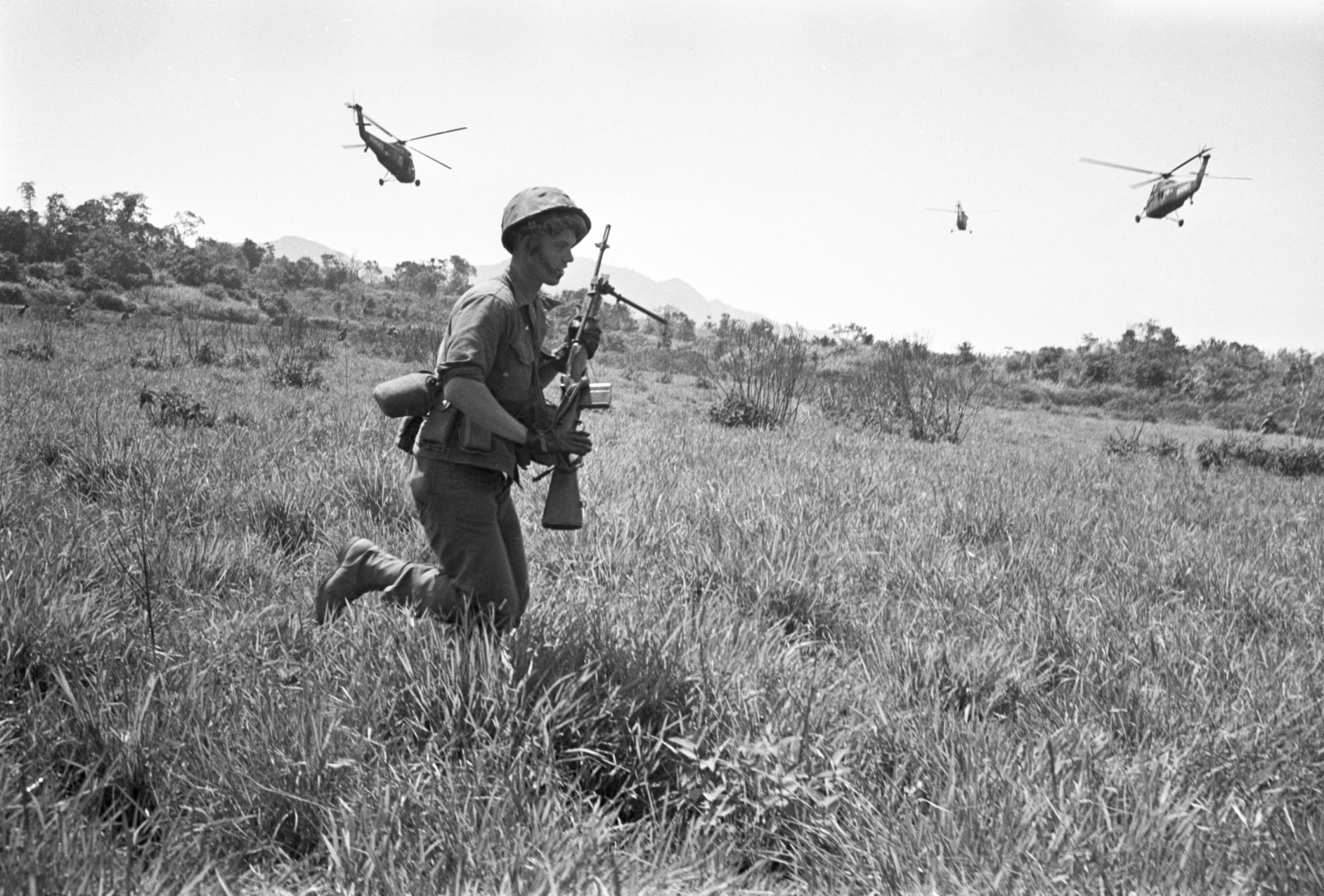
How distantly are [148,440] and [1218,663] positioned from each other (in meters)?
6.74

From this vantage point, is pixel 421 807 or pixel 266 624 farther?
pixel 266 624

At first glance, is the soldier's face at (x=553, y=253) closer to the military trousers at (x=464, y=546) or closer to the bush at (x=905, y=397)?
the military trousers at (x=464, y=546)

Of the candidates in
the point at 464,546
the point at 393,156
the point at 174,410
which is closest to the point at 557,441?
the point at 464,546

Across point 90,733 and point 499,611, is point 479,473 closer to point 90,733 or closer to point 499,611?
point 499,611

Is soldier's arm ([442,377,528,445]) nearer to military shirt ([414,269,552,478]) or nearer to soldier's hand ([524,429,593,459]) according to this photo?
military shirt ([414,269,552,478])

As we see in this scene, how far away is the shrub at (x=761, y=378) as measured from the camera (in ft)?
41.8

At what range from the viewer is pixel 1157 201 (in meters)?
25.1

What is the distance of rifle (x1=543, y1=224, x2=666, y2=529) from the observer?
9.19ft

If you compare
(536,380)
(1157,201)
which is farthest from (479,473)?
(1157,201)

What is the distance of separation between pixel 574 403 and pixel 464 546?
2.17ft

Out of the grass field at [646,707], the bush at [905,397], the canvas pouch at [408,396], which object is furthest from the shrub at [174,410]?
the bush at [905,397]

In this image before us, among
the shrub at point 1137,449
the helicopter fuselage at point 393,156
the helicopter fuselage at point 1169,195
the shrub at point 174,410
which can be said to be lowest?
the shrub at point 174,410

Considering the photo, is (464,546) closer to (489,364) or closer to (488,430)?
(488,430)

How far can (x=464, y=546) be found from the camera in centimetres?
269
